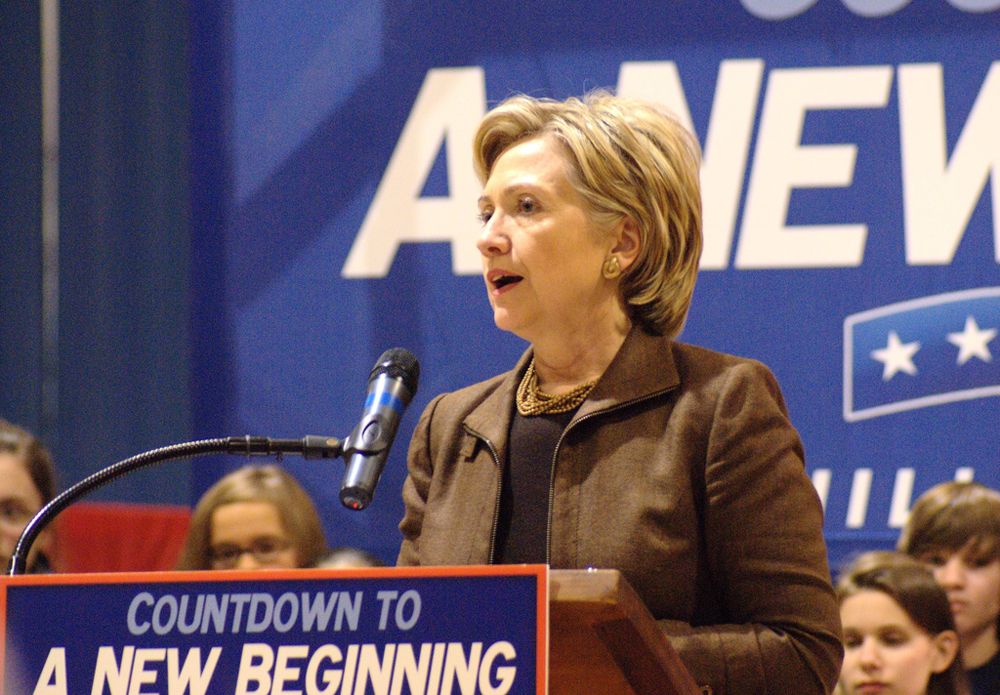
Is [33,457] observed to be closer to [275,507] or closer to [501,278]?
[275,507]

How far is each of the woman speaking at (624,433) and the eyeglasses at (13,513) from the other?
162 cm

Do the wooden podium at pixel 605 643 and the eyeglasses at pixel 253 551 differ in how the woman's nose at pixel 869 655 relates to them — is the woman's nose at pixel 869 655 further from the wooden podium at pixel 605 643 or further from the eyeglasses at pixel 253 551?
the wooden podium at pixel 605 643

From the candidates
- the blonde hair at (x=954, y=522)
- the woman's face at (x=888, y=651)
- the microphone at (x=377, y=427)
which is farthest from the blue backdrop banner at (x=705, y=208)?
the microphone at (x=377, y=427)

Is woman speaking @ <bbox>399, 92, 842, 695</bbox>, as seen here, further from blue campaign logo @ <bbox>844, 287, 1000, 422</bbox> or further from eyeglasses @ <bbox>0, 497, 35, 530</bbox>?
blue campaign logo @ <bbox>844, 287, 1000, 422</bbox>

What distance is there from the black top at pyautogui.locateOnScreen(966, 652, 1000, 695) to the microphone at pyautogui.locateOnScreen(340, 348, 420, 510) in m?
2.16

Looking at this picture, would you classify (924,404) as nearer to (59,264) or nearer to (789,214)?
(789,214)

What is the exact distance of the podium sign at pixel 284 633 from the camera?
105 cm

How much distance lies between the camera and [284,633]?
1075 millimetres

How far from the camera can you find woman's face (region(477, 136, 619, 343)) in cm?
165

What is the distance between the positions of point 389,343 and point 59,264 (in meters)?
1.55

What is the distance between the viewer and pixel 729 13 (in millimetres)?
3793

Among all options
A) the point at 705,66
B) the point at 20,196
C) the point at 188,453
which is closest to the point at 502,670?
the point at 188,453

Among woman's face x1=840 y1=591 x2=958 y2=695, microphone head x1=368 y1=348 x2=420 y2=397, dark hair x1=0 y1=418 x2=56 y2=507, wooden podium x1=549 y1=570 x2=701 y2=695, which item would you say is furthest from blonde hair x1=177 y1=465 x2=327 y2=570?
wooden podium x1=549 y1=570 x2=701 y2=695

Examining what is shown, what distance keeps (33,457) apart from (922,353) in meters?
2.55
